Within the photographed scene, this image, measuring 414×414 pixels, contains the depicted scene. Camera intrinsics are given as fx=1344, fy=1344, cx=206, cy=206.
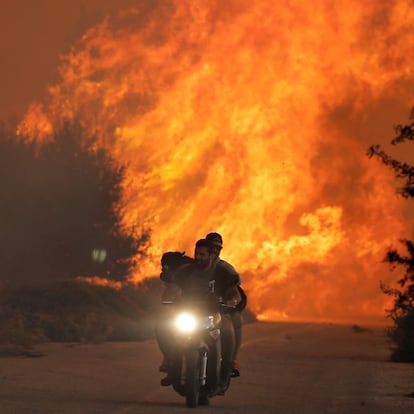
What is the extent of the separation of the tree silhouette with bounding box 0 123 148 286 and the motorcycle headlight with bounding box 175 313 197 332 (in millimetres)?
41563

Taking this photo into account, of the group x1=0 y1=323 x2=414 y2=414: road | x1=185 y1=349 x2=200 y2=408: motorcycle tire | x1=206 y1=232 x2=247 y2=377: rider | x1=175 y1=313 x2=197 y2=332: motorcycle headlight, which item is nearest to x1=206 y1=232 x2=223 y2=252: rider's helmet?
x1=206 y1=232 x2=247 y2=377: rider

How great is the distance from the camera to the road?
1862cm

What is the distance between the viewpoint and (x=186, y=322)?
1859 centimetres

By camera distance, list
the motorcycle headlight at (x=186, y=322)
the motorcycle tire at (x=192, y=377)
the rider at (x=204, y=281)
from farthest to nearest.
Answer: the rider at (x=204, y=281), the motorcycle headlight at (x=186, y=322), the motorcycle tire at (x=192, y=377)

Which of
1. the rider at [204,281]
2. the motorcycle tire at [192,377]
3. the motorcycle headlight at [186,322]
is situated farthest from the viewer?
A: the rider at [204,281]

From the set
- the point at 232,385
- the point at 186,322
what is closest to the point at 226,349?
the point at 186,322

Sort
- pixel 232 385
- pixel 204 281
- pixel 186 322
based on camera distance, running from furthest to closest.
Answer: pixel 232 385, pixel 204 281, pixel 186 322

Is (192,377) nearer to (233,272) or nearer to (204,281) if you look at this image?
(204,281)

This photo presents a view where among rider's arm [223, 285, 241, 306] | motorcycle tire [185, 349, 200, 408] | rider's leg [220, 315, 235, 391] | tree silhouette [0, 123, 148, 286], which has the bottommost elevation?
motorcycle tire [185, 349, 200, 408]

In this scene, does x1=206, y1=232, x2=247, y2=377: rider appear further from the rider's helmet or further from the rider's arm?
the rider's arm

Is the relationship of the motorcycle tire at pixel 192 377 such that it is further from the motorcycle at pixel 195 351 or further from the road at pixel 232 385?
the road at pixel 232 385

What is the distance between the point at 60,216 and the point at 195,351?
43693 mm

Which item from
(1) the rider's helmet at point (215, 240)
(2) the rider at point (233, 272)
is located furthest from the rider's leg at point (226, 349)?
(1) the rider's helmet at point (215, 240)

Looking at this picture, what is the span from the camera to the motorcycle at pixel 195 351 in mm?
18438
